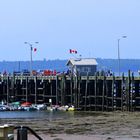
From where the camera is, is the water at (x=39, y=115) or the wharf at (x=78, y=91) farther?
the wharf at (x=78, y=91)

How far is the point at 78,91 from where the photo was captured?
75812mm

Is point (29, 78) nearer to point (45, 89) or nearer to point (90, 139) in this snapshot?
point (45, 89)

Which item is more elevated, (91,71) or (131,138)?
(91,71)

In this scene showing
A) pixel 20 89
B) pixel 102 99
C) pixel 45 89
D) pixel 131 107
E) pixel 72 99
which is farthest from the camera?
pixel 20 89

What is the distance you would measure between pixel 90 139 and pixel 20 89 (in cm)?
6002

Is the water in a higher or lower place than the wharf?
lower

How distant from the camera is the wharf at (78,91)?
228 feet

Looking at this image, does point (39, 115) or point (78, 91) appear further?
point (78, 91)

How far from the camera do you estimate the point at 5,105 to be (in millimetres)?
82625

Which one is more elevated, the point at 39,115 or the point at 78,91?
the point at 78,91

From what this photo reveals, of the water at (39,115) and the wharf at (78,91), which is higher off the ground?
the wharf at (78,91)

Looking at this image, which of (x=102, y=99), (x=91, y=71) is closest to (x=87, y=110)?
(x=102, y=99)

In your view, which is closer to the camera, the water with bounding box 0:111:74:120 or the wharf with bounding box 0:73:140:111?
the water with bounding box 0:111:74:120

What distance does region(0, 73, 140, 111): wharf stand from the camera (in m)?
69.5
